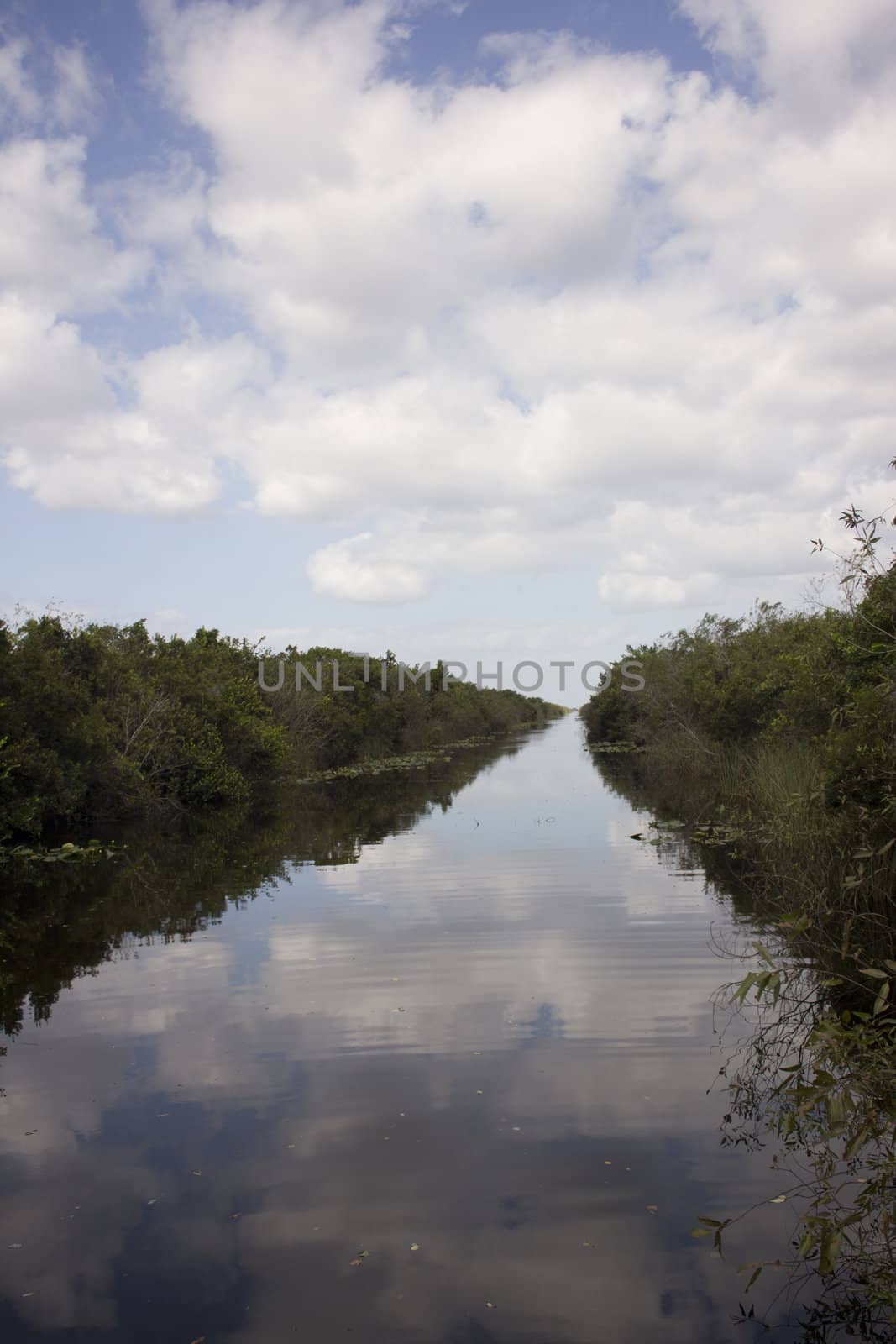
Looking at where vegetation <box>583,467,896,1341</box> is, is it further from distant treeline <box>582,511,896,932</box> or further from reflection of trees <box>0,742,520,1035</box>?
reflection of trees <box>0,742,520,1035</box>

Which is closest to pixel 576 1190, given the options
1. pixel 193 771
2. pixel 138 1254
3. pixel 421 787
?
pixel 138 1254

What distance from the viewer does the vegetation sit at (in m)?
5.25

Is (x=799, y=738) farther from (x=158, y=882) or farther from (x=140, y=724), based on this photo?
Answer: (x=140, y=724)

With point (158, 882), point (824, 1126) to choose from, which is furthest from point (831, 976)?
point (158, 882)

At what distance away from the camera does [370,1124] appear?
763 cm

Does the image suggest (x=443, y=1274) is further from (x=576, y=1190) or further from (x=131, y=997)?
(x=131, y=997)

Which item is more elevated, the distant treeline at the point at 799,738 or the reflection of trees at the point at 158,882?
the distant treeline at the point at 799,738

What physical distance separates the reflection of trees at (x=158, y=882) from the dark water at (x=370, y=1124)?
0.47ft

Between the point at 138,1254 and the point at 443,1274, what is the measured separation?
6.02 feet

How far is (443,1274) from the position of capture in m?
5.58

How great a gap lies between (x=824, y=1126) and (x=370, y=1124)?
131 inches

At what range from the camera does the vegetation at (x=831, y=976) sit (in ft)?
17.2

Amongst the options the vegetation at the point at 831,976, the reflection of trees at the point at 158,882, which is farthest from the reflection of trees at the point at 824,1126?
the reflection of trees at the point at 158,882

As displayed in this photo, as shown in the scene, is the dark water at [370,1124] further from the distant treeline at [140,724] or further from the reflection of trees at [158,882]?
the distant treeline at [140,724]
